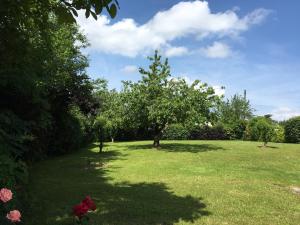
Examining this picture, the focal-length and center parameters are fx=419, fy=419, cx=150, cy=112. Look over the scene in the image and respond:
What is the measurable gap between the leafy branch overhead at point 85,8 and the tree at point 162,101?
60.8 feet

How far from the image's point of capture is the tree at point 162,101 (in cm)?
2386

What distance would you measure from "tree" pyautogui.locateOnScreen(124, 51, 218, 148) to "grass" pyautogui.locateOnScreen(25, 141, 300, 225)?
672cm

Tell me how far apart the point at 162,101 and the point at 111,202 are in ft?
49.9

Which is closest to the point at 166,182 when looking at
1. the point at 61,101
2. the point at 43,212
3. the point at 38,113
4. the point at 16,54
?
the point at 38,113

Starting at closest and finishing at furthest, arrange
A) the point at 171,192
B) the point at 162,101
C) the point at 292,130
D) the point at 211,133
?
the point at 171,192, the point at 162,101, the point at 292,130, the point at 211,133

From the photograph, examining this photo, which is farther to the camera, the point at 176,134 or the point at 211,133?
the point at 211,133

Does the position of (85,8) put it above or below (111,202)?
above

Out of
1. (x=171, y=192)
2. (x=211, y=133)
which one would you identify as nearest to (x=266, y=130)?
(x=211, y=133)

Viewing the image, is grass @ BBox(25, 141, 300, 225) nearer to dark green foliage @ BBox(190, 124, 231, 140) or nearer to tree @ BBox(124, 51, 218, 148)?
tree @ BBox(124, 51, 218, 148)

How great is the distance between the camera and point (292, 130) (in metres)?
36.2

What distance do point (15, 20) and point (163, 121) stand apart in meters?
17.5

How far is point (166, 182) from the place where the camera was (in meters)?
12.0

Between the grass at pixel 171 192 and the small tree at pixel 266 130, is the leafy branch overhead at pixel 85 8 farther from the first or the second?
the small tree at pixel 266 130

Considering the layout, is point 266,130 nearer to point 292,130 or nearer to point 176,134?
point 292,130
